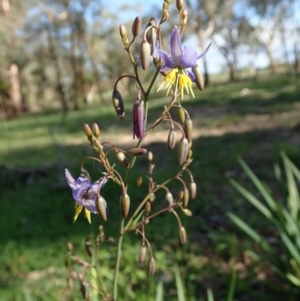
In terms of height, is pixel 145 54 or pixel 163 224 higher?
pixel 145 54

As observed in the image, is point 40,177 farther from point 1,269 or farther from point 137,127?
point 137,127

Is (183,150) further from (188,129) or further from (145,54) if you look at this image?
(145,54)

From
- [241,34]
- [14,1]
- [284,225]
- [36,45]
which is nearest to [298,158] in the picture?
[284,225]

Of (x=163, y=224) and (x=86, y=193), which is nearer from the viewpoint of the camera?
(x=86, y=193)

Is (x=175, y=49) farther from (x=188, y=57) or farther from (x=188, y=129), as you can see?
(x=188, y=129)

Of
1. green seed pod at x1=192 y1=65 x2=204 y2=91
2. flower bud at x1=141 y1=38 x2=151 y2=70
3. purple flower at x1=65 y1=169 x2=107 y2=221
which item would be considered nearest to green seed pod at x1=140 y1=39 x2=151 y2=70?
flower bud at x1=141 y1=38 x2=151 y2=70

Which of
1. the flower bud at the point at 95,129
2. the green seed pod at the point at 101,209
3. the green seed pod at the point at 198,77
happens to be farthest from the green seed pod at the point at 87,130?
the green seed pod at the point at 198,77

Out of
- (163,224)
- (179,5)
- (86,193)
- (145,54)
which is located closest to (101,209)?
(86,193)

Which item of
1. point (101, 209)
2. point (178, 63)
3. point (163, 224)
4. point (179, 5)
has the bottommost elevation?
point (163, 224)
